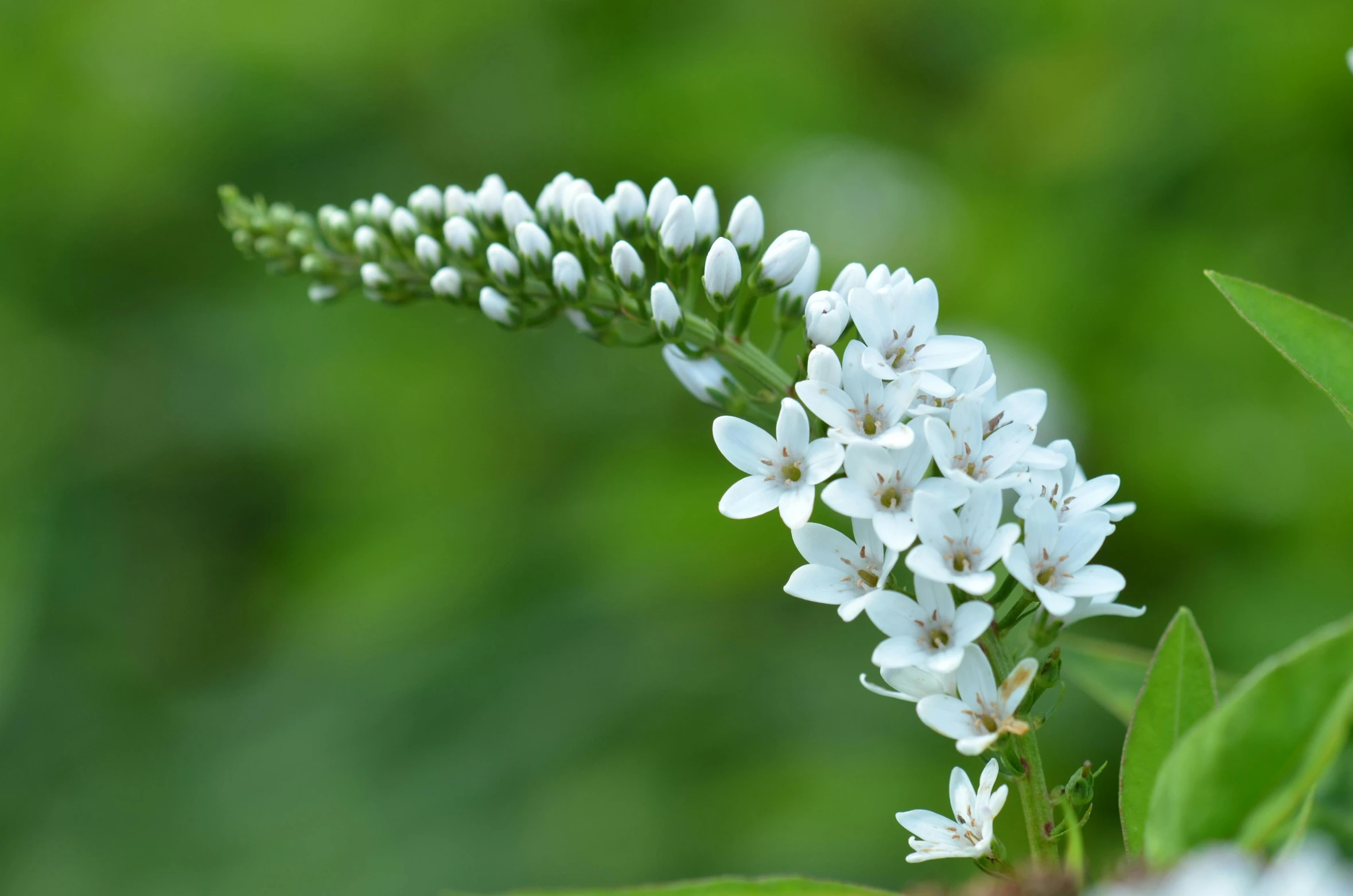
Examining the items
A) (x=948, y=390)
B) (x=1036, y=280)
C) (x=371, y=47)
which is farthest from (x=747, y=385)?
(x=371, y=47)

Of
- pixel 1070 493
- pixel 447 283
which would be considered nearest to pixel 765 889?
pixel 1070 493

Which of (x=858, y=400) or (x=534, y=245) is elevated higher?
(x=534, y=245)

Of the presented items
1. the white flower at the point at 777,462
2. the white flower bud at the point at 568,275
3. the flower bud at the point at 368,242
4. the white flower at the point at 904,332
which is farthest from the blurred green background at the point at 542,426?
the white flower at the point at 904,332

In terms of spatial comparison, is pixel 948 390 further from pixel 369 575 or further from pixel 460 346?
pixel 460 346

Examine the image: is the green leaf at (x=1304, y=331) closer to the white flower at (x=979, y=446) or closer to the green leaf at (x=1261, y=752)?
the white flower at (x=979, y=446)

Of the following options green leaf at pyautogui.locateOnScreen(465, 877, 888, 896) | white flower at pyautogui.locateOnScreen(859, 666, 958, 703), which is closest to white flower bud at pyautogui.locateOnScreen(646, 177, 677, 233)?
white flower at pyautogui.locateOnScreen(859, 666, 958, 703)

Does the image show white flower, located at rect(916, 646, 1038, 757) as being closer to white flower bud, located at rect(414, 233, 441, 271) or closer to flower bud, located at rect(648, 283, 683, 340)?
flower bud, located at rect(648, 283, 683, 340)

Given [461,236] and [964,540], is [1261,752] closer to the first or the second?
[964,540]

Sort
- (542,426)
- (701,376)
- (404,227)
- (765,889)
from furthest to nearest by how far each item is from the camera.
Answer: (542,426), (404,227), (701,376), (765,889)
